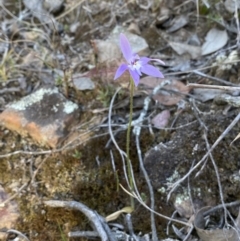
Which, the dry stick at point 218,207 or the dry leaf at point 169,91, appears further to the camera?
the dry leaf at point 169,91

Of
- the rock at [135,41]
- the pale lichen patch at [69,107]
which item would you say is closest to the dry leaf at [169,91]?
the rock at [135,41]

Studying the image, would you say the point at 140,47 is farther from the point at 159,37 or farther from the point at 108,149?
the point at 108,149

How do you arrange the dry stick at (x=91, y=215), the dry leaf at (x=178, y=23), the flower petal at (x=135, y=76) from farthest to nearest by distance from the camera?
the dry leaf at (x=178, y=23), the dry stick at (x=91, y=215), the flower petal at (x=135, y=76)

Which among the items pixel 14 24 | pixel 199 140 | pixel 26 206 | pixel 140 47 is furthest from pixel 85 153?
pixel 14 24

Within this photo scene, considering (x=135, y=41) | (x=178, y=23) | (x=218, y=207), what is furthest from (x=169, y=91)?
(x=218, y=207)

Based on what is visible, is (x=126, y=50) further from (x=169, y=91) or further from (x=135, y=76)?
(x=169, y=91)

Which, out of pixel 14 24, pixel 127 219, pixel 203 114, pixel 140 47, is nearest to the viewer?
pixel 127 219

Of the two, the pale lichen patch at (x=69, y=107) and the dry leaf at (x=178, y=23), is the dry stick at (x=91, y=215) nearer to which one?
the pale lichen patch at (x=69, y=107)

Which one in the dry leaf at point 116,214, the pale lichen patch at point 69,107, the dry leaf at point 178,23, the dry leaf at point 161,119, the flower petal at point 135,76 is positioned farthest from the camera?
the dry leaf at point 178,23

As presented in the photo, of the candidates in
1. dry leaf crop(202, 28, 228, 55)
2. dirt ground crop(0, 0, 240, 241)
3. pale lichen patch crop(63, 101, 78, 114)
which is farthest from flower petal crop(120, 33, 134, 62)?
dry leaf crop(202, 28, 228, 55)

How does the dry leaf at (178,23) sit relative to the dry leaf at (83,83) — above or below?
below
